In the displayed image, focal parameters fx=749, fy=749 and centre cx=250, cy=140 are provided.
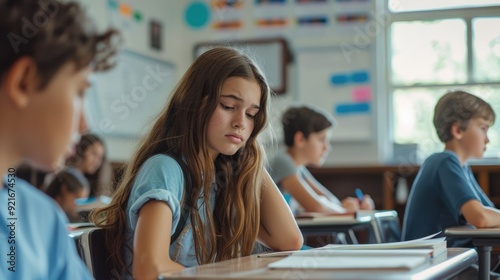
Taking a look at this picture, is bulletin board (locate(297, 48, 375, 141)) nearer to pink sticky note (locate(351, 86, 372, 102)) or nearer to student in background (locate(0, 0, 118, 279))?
pink sticky note (locate(351, 86, 372, 102))

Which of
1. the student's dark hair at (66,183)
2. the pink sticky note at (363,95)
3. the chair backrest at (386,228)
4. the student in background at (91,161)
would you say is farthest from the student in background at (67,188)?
the pink sticky note at (363,95)

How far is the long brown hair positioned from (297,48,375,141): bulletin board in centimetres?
420

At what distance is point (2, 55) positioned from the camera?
0.73 meters

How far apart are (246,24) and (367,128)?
1.38 meters

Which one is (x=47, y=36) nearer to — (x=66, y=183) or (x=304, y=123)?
(x=304, y=123)

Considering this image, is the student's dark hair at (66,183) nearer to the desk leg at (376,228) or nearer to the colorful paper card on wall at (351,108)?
the desk leg at (376,228)

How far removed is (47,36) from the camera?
29.6 inches

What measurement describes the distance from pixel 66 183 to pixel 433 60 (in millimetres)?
3221

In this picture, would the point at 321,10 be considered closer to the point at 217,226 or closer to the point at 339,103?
the point at 339,103

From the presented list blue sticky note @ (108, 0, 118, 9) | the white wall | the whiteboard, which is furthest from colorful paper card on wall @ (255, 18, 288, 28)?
blue sticky note @ (108, 0, 118, 9)

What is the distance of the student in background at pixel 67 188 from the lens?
3963mm

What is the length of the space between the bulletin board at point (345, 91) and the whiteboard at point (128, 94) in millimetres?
1166

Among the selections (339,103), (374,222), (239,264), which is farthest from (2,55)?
(339,103)

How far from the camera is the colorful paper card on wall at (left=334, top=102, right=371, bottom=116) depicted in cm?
597
